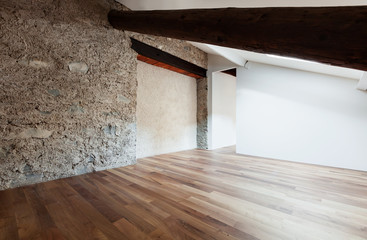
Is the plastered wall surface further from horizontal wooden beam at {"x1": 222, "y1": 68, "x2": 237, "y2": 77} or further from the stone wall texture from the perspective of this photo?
the stone wall texture

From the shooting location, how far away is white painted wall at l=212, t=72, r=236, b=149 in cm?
442

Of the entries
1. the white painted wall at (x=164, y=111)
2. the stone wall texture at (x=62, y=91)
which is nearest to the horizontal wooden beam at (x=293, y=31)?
the stone wall texture at (x=62, y=91)

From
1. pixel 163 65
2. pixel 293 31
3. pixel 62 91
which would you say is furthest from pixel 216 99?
pixel 293 31

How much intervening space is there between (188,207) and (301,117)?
287 centimetres

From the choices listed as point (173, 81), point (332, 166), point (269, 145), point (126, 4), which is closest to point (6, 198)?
point (126, 4)

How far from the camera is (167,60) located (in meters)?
3.37

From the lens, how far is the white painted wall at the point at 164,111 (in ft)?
10.8

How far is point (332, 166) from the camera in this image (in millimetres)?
2781

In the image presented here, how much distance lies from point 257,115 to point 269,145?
68 centimetres

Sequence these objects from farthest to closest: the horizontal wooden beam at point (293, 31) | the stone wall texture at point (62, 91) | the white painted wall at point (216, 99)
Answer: the white painted wall at point (216, 99), the stone wall texture at point (62, 91), the horizontal wooden beam at point (293, 31)

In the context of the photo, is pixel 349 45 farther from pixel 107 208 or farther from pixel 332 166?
pixel 332 166

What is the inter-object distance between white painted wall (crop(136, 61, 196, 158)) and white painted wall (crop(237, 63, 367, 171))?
49.6 inches

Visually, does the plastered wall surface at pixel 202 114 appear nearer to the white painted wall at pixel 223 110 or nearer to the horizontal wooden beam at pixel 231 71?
the white painted wall at pixel 223 110

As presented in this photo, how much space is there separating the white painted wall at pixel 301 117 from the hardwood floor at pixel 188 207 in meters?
0.71
